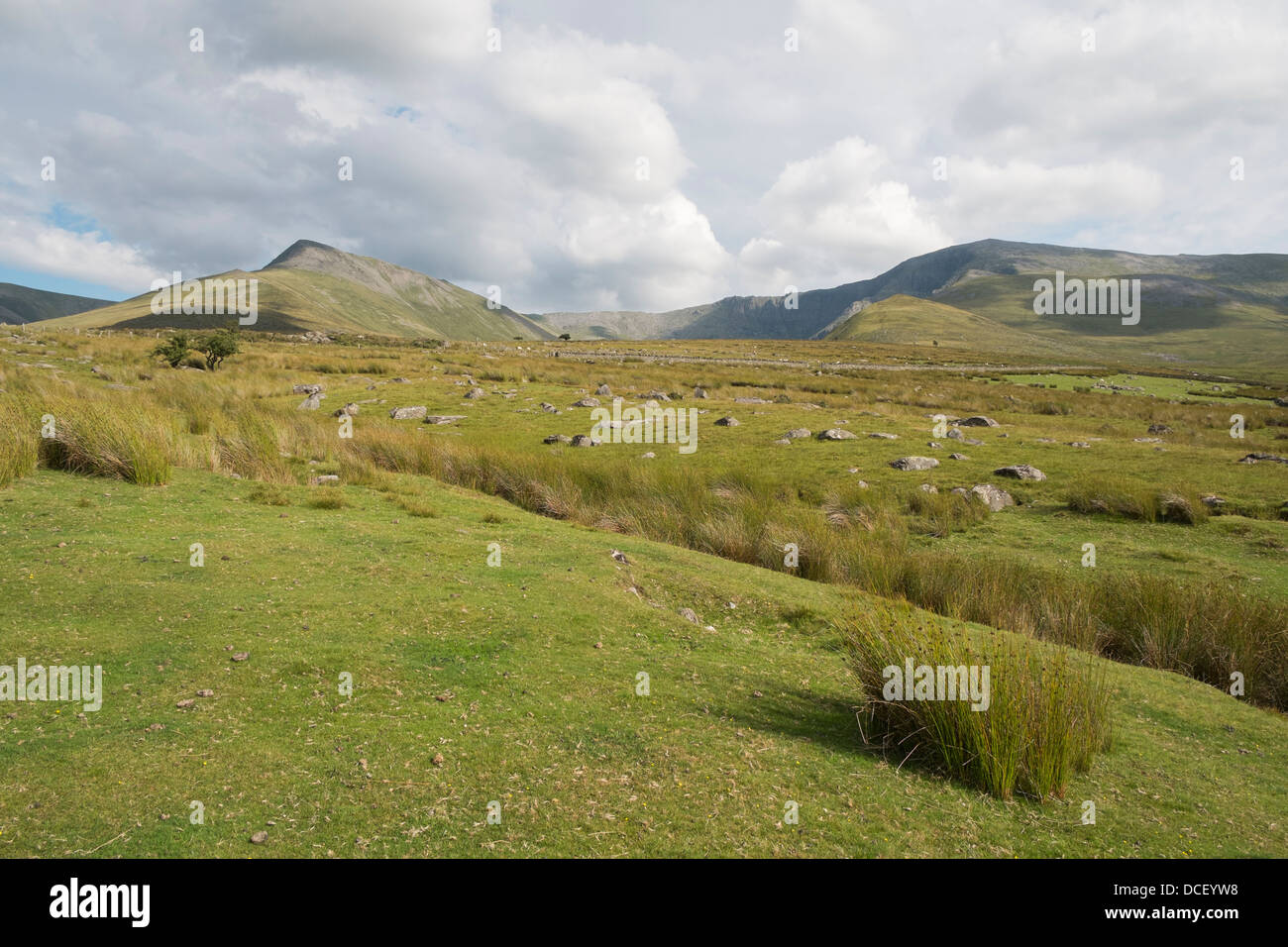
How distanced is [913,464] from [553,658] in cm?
1631

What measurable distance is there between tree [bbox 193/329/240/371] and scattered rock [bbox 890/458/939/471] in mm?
36438

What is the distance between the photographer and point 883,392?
1684 inches

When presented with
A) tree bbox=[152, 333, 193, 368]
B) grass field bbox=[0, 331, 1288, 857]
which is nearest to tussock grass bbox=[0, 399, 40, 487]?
grass field bbox=[0, 331, 1288, 857]

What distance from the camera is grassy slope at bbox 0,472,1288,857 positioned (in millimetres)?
3855

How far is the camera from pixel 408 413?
2672 cm

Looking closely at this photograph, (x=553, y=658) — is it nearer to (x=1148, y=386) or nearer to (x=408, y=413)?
(x=408, y=413)

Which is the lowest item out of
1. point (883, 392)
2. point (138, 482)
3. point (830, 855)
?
point (830, 855)

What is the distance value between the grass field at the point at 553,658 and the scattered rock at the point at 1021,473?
1249 millimetres

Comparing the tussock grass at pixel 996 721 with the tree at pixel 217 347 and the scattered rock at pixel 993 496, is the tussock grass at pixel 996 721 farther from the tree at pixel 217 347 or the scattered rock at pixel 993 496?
the tree at pixel 217 347

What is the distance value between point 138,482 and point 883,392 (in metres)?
40.8

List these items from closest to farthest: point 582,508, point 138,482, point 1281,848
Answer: point 1281,848
point 138,482
point 582,508
